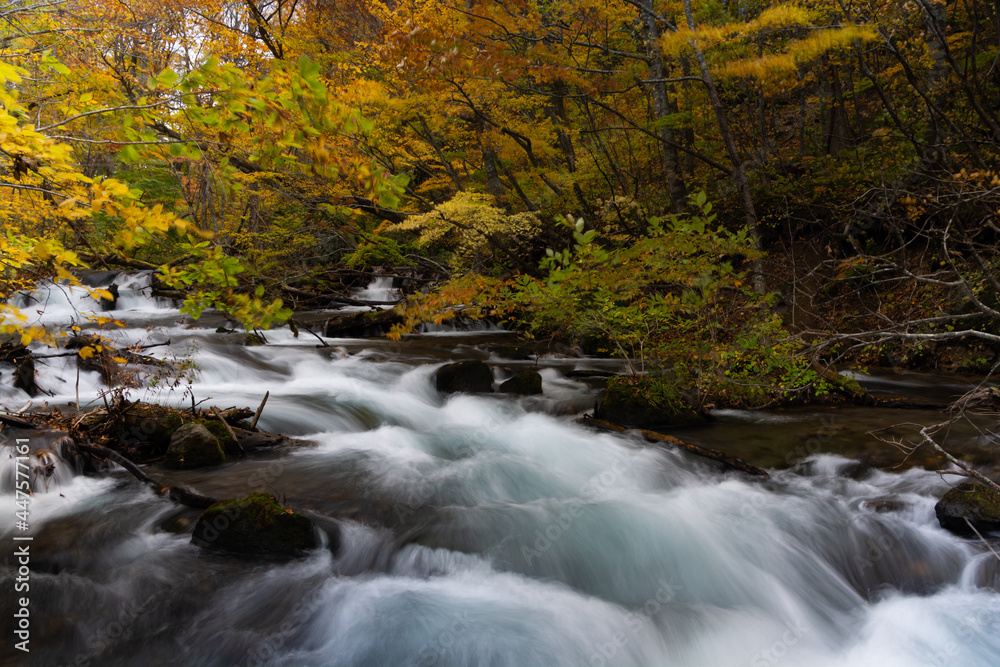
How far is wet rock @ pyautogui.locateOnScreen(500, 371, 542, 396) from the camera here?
317 inches

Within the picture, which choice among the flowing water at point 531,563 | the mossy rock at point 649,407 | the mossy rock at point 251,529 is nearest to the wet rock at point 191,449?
the flowing water at point 531,563

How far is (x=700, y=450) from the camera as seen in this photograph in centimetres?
564

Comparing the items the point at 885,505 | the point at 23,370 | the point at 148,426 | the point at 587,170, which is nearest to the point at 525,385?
the point at 885,505

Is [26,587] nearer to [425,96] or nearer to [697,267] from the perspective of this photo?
[697,267]

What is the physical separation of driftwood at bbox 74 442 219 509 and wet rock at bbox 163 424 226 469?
34cm

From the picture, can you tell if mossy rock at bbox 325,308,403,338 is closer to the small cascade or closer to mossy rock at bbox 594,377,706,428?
the small cascade

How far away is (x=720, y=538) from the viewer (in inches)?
178

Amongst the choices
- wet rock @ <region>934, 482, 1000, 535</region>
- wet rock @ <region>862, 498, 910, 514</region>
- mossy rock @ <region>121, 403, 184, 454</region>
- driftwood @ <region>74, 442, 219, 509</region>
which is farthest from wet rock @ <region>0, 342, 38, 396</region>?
wet rock @ <region>934, 482, 1000, 535</region>

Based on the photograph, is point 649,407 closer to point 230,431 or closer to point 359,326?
point 230,431

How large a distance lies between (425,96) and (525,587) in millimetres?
8689

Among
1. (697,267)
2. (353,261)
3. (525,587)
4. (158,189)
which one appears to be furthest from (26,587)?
(158,189)

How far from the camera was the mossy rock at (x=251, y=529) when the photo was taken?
393 centimetres

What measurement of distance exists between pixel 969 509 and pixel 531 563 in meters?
3.30

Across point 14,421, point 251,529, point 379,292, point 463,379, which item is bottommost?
point 463,379
